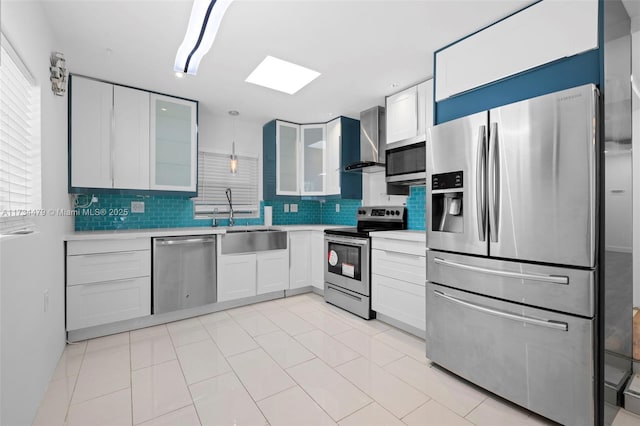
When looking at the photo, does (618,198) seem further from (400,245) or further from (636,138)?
(400,245)

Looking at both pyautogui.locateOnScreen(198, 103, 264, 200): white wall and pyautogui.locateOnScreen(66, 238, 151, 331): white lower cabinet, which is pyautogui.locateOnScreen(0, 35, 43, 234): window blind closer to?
pyautogui.locateOnScreen(66, 238, 151, 331): white lower cabinet

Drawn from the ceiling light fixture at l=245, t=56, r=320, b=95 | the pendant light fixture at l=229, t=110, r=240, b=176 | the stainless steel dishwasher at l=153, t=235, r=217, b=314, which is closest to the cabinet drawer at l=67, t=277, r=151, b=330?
the stainless steel dishwasher at l=153, t=235, r=217, b=314

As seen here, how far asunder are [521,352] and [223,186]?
3.78 m

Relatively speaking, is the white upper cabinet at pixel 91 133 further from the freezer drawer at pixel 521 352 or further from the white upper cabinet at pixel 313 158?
the freezer drawer at pixel 521 352

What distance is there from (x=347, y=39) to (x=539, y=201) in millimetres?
1780

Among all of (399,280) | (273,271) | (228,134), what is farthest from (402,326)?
(228,134)

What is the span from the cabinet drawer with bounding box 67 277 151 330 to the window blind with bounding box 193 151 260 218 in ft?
4.28

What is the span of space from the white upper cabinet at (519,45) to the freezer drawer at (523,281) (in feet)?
4.14

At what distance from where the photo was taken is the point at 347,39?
7.59 ft

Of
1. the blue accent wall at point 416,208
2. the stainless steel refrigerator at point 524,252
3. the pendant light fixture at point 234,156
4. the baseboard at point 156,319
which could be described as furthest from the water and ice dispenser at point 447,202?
the pendant light fixture at point 234,156

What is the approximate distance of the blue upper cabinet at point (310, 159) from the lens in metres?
4.16

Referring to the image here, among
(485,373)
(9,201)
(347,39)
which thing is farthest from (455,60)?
(9,201)

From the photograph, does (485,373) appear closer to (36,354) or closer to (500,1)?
(500,1)

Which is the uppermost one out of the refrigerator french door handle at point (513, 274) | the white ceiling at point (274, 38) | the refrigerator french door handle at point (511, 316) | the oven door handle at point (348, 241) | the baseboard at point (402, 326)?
the white ceiling at point (274, 38)
